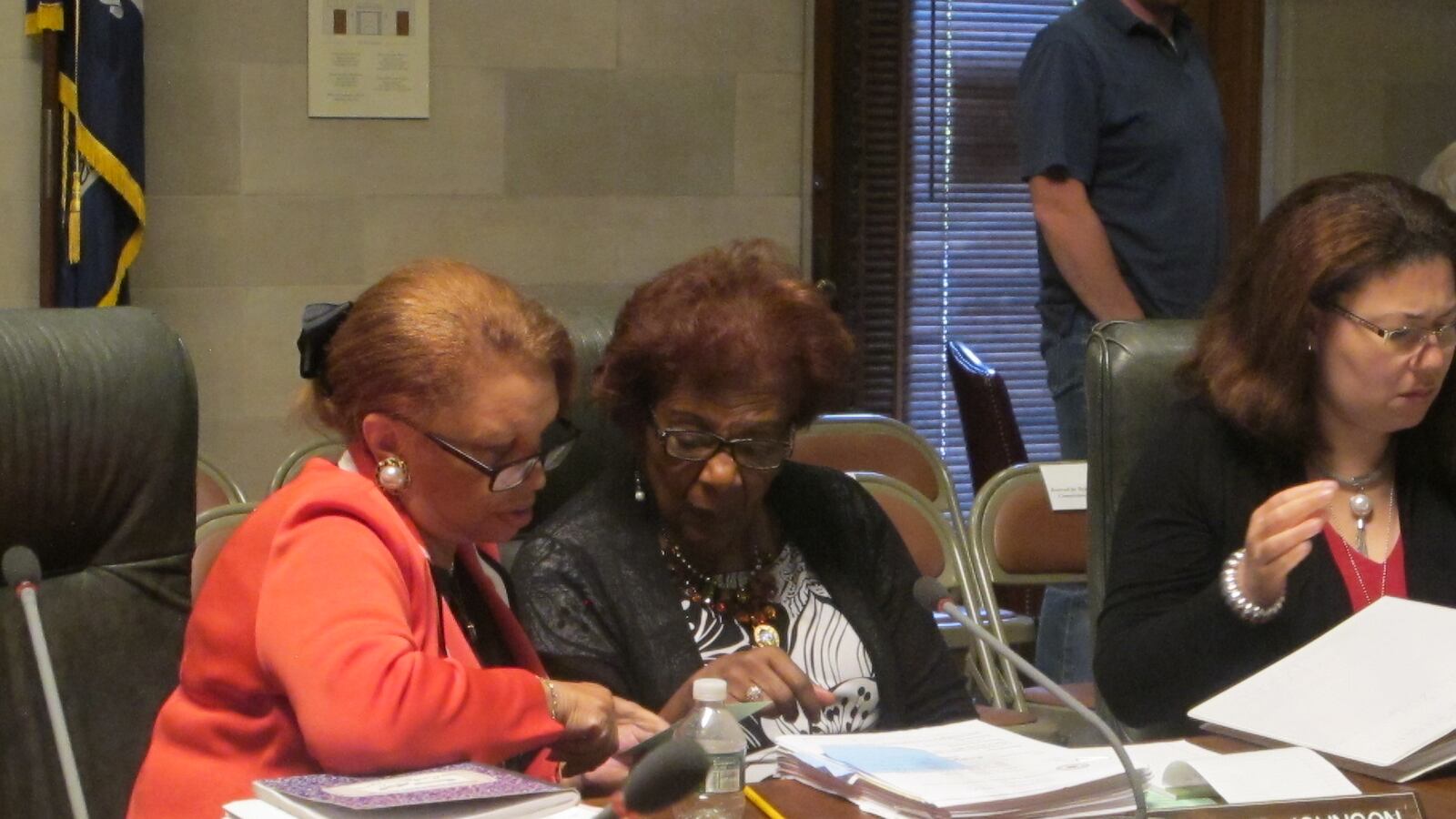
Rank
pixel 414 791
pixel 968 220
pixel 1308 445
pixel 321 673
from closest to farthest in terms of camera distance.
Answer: pixel 414 791, pixel 321 673, pixel 1308 445, pixel 968 220

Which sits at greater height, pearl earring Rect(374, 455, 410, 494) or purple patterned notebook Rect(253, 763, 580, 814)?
pearl earring Rect(374, 455, 410, 494)

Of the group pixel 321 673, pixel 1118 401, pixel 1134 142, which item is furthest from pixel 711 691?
pixel 1134 142

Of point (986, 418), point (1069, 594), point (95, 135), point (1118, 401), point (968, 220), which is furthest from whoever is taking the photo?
point (968, 220)

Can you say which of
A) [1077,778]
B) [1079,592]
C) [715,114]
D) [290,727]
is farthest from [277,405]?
[1077,778]

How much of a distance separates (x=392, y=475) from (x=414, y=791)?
41cm

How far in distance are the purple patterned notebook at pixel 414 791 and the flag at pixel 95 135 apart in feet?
8.07

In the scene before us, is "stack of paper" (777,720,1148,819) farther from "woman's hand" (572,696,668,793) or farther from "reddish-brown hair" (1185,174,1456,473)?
"reddish-brown hair" (1185,174,1456,473)

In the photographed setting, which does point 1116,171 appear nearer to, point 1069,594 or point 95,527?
point 1069,594

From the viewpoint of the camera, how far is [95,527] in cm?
170

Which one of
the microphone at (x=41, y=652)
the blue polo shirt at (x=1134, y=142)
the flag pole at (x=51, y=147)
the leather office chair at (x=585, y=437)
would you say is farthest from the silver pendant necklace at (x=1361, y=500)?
the flag pole at (x=51, y=147)

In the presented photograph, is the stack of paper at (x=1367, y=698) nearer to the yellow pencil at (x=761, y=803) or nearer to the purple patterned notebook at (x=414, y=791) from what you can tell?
the yellow pencil at (x=761, y=803)

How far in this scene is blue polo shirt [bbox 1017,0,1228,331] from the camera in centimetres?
322

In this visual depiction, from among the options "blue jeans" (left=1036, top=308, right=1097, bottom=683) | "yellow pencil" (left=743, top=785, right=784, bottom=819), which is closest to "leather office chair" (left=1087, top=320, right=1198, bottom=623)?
"blue jeans" (left=1036, top=308, right=1097, bottom=683)

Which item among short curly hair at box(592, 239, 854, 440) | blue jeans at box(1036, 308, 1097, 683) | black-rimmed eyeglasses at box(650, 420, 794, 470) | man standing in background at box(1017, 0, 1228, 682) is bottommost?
blue jeans at box(1036, 308, 1097, 683)
